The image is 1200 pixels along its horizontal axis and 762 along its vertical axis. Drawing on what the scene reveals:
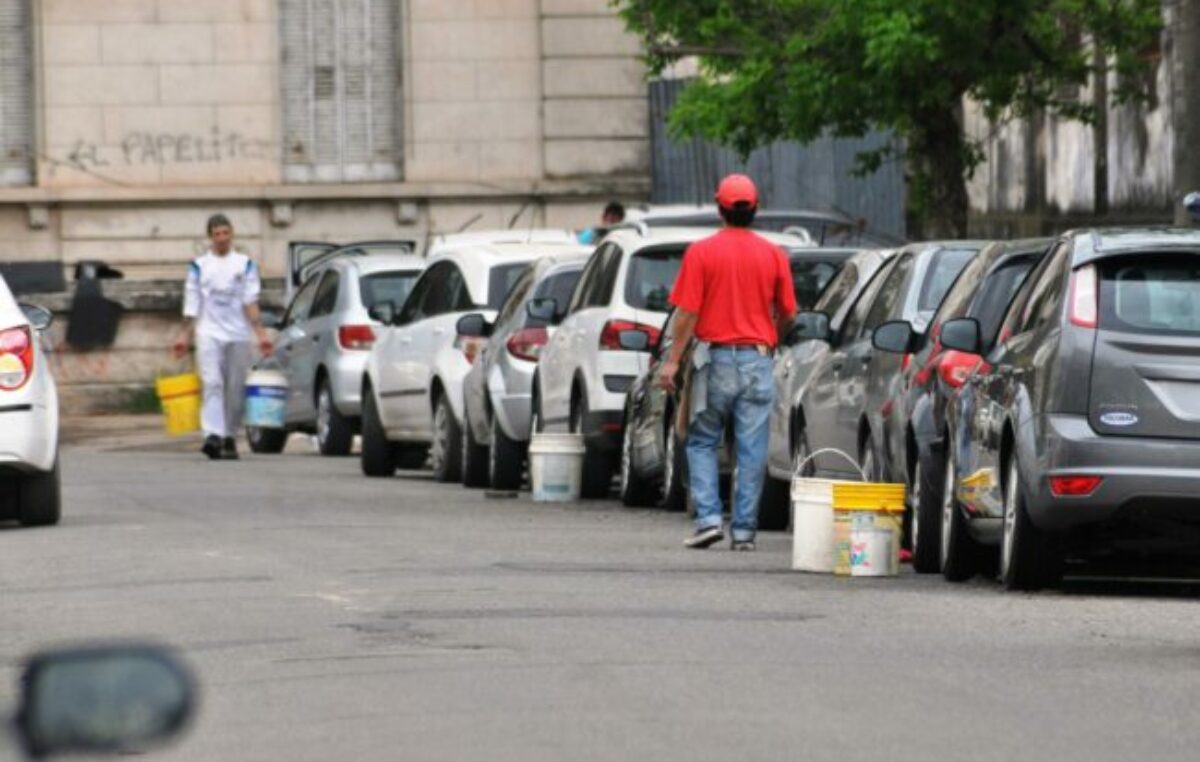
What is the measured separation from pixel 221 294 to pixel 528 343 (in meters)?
4.66

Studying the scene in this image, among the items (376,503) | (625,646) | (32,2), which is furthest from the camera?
(32,2)

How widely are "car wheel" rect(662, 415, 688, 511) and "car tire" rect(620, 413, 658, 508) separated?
0.30m

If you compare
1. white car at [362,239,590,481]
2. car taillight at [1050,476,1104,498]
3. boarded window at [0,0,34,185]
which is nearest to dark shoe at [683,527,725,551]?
car taillight at [1050,476,1104,498]

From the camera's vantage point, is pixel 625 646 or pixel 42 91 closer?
pixel 625 646

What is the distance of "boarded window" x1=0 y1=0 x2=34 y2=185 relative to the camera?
37094 mm

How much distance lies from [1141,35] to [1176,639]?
595 inches

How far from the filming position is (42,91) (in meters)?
37.0

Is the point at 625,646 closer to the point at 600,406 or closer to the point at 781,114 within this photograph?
the point at 600,406

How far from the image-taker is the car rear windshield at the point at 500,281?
21.6 meters

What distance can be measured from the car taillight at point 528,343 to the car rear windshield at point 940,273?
5419 mm

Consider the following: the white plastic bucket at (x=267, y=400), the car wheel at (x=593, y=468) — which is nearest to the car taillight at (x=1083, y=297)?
the car wheel at (x=593, y=468)

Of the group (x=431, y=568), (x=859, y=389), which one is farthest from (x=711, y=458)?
(x=431, y=568)

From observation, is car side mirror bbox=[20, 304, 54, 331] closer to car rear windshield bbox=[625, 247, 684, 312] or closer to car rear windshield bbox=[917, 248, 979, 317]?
car rear windshield bbox=[625, 247, 684, 312]

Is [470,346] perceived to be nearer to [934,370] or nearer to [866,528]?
[934,370]
